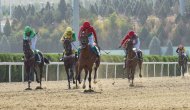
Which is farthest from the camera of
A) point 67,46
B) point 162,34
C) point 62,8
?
point 62,8

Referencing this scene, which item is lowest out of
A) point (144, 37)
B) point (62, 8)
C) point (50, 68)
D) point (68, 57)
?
point (50, 68)

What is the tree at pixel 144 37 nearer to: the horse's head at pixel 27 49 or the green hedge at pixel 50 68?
the green hedge at pixel 50 68

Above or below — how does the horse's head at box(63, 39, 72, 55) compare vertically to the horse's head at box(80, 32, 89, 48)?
below

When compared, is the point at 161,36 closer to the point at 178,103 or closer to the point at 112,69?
the point at 112,69

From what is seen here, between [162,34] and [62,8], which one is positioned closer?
[162,34]

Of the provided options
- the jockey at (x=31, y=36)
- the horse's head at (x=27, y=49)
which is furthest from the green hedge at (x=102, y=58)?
the horse's head at (x=27, y=49)

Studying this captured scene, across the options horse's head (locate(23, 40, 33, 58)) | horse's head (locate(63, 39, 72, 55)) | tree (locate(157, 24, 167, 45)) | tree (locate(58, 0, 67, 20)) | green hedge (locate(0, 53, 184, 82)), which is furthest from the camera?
tree (locate(58, 0, 67, 20))

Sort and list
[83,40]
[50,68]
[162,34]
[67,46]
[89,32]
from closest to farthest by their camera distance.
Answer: [83,40] → [89,32] → [67,46] → [50,68] → [162,34]

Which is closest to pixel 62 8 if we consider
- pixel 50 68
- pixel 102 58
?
pixel 102 58

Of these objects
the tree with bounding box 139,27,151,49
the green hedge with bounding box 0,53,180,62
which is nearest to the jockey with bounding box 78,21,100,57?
the green hedge with bounding box 0,53,180,62

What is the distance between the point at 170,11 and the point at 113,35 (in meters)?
18.4

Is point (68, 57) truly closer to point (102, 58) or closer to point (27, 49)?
point (27, 49)

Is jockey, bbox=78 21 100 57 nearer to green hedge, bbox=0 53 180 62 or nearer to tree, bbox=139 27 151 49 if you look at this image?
green hedge, bbox=0 53 180 62

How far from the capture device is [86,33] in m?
15.0
